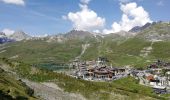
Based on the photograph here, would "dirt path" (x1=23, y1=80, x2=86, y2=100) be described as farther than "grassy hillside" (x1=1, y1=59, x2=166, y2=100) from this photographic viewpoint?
No

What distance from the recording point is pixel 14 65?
444 feet

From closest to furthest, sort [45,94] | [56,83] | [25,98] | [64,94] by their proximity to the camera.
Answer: [25,98], [45,94], [64,94], [56,83]

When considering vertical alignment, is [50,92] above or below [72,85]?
below

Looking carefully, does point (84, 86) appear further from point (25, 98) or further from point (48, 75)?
point (25, 98)

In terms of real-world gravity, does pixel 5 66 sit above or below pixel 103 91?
above

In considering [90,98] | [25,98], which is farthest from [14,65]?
[25,98]

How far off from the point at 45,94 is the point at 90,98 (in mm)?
20318

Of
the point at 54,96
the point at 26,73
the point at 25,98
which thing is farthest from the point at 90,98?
the point at 25,98

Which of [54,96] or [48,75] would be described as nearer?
[54,96]

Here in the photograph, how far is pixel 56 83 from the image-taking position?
130250 mm

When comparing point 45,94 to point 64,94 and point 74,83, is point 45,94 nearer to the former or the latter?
point 64,94

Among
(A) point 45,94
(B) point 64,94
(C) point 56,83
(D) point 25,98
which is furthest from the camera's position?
(C) point 56,83

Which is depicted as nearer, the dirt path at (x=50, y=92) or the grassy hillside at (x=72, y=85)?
the dirt path at (x=50, y=92)

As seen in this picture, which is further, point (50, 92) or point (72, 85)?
point (72, 85)
